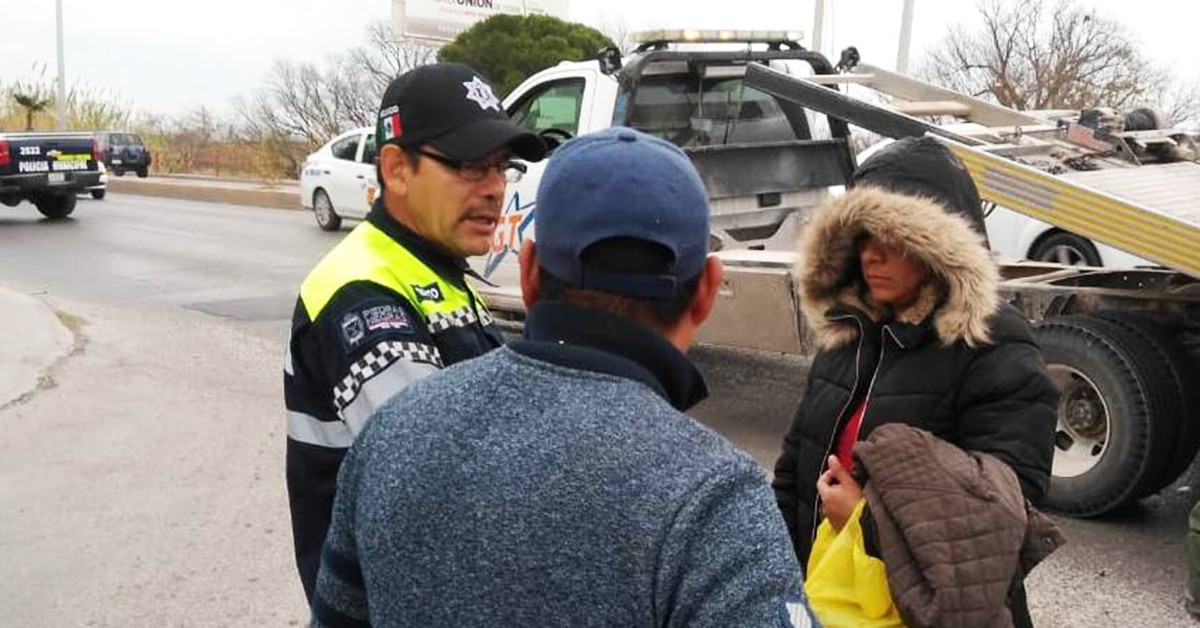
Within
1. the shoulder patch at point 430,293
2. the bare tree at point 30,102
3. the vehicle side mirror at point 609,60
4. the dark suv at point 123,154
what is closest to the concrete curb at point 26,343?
the vehicle side mirror at point 609,60

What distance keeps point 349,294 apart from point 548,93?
617 centimetres

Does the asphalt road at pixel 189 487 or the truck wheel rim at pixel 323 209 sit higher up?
the asphalt road at pixel 189 487

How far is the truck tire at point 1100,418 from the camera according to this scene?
489 centimetres

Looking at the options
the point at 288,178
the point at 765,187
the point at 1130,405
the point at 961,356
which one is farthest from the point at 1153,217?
the point at 288,178

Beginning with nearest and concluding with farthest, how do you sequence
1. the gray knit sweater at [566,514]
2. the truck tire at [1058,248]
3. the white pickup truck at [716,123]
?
the gray knit sweater at [566,514] < the white pickup truck at [716,123] < the truck tire at [1058,248]

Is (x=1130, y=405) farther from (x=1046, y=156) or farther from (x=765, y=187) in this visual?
(x=765, y=187)

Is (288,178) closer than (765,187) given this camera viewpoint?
No

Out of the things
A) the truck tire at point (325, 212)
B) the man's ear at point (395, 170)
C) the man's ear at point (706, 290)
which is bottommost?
the truck tire at point (325, 212)

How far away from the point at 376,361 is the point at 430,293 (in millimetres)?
208

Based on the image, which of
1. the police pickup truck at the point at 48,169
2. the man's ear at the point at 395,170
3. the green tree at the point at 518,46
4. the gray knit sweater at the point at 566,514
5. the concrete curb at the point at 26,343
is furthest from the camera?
the green tree at the point at 518,46

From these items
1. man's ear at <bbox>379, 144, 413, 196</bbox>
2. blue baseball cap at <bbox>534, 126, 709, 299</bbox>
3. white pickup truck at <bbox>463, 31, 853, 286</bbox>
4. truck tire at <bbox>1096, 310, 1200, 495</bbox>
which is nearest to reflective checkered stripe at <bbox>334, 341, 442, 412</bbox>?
man's ear at <bbox>379, 144, 413, 196</bbox>

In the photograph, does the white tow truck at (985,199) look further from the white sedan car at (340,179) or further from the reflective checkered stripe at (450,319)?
the white sedan car at (340,179)

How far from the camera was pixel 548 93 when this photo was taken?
7.94 metres

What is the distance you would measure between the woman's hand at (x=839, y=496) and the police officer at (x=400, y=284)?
0.70 metres
